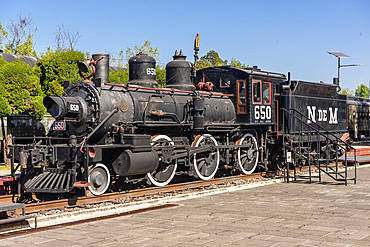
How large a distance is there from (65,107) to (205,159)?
510 cm

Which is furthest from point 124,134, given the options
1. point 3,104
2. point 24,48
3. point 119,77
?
point 24,48

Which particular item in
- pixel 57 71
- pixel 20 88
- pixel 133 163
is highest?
pixel 57 71

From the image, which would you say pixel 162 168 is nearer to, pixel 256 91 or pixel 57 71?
pixel 256 91

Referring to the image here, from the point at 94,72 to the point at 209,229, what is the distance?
631 cm

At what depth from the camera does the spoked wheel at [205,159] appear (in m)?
14.1

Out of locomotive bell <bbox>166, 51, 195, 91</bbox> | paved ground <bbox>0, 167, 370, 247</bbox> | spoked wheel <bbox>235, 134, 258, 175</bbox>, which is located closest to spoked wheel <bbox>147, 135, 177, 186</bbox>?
paved ground <bbox>0, 167, 370, 247</bbox>

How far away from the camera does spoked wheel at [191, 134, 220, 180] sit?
46.2 ft

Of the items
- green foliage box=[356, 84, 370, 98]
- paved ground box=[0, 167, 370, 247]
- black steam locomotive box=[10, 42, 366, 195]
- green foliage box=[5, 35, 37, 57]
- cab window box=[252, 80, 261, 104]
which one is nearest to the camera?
paved ground box=[0, 167, 370, 247]

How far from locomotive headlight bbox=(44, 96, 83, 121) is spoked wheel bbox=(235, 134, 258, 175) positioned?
6150 millimetres

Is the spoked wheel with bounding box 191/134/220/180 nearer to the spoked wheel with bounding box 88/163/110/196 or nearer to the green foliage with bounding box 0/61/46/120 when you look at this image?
the spoked wheel with bounding box 88/163/110/196

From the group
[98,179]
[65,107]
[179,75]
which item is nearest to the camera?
[98,179]

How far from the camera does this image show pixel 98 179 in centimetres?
1095

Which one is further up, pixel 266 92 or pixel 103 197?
pixel 266 92

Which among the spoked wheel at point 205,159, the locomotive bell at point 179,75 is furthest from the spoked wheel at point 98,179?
the locomotive bell at point 179,75
